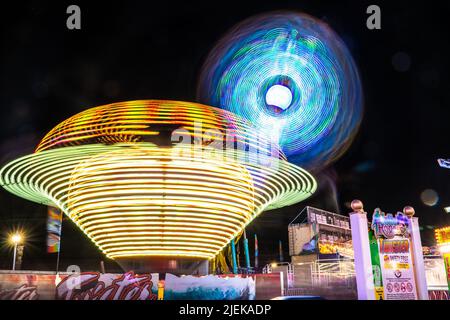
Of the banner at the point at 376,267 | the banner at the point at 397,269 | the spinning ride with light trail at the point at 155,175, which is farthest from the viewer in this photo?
the banner at the point at 397,269

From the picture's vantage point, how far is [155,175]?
39.0 ft

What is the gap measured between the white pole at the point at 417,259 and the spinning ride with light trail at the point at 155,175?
5189 millimetres

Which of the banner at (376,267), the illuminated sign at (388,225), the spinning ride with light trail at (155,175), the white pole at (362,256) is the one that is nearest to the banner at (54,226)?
the spinning ride with light trail at (155,175)

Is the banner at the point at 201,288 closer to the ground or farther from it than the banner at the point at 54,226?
closer to the ground

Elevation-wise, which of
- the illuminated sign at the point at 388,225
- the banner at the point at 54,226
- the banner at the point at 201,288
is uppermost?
the banner at the point at 54,226

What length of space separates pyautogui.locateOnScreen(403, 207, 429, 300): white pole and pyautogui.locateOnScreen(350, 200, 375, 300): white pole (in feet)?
5.79

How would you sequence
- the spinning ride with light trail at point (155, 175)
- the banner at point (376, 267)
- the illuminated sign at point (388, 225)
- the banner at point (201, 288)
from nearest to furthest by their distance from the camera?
the spinning ride with light trail at point (155, 175) < the banner at point (201, 288) < the banner at point (376, 267) < the illuminated sign at point (388, 225)

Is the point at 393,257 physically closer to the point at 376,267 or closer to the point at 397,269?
the point at 397,269

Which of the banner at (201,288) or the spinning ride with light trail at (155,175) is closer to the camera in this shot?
the spinning ride with light trail at (155,175)

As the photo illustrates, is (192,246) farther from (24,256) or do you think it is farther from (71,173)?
(24,256)

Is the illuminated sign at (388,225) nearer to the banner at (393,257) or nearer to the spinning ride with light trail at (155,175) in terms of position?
the banner at (393,257)

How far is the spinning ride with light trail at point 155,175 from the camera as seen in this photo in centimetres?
1192

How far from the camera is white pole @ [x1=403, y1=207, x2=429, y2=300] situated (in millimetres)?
14648

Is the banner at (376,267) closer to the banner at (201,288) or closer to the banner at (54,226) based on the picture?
the banner at (201,288)
